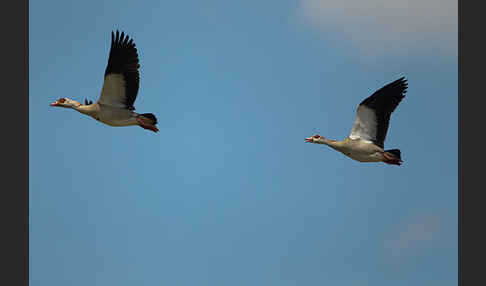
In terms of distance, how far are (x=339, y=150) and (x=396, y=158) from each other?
1.67 meters

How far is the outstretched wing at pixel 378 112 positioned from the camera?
28.8 meters

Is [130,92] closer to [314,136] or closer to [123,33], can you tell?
[123,33]

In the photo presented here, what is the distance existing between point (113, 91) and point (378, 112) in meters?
7.59

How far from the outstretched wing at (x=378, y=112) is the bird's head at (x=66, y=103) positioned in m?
8.18

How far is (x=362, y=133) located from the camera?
2930cm

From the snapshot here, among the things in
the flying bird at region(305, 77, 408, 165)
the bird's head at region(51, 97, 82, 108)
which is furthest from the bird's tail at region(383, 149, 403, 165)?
the bird's head at region(51, 97, 82, 108)

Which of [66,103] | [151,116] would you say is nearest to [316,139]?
[151,116]

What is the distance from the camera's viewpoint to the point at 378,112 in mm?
28969

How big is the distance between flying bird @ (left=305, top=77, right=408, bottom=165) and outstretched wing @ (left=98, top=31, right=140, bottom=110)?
20.3ft

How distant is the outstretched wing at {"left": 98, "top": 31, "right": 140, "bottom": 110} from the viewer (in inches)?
1145

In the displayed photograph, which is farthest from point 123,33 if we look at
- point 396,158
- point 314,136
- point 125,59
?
point 396,158

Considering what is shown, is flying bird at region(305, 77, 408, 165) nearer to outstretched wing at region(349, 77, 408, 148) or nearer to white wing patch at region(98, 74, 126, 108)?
outstretched wing at region(349, 77, 408, 148)

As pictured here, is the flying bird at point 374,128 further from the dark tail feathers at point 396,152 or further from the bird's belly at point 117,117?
the bird's belly at point 117,117

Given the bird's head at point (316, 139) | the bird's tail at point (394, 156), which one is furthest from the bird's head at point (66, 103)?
the bird's tail at point (394, 156)
